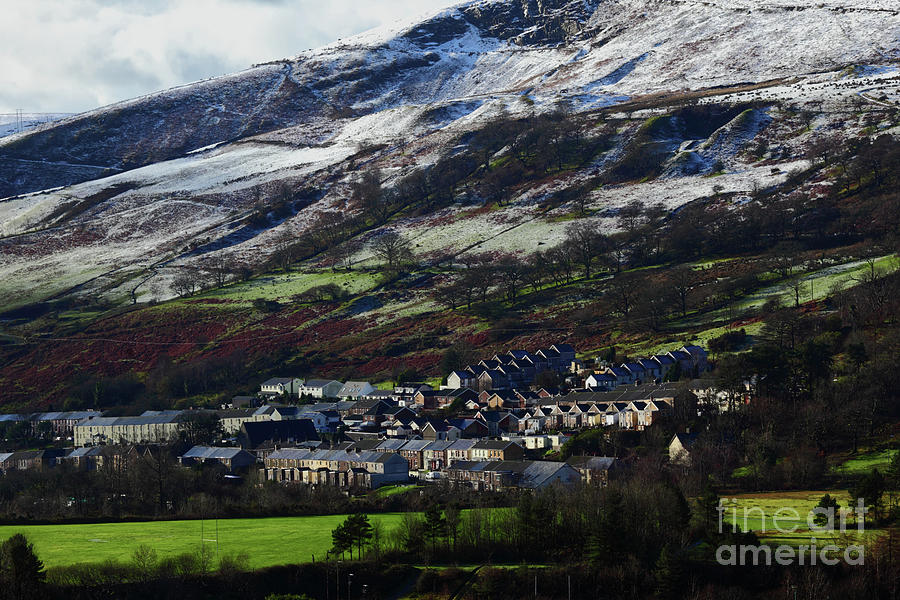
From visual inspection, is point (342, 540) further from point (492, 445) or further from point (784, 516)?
point (492, 445)

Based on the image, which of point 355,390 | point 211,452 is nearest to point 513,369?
point 355,390

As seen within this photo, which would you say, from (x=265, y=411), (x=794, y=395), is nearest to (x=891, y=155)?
(x=794, y=395)

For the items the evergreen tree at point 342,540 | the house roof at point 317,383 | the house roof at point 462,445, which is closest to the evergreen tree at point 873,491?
the evergreen tree at point 342,540

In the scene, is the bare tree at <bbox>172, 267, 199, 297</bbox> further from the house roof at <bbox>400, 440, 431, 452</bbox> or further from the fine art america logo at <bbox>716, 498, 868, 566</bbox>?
the fine art america logo at <bbox>716, 498, 868, 566</bbox>

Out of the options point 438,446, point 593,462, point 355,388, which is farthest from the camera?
point 355,388

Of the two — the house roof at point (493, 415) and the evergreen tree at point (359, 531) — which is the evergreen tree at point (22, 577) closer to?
the evergreen tree at point (359, 531)

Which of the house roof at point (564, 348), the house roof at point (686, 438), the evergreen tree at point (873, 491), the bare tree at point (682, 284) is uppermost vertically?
the bare tree at point (682, 284)
